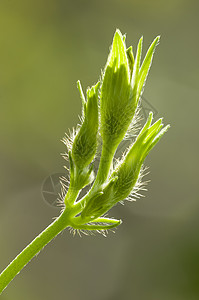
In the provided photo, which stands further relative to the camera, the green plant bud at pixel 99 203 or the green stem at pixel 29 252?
the green plant bud at pixel 99 203

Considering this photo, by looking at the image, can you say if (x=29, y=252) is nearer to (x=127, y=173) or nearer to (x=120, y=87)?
(x=127, y=173)

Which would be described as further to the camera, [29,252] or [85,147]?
[85,147]

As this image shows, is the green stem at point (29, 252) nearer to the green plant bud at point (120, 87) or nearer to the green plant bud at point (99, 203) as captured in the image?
the green plant bud at point (99, 203)

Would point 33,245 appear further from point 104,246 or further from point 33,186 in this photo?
point 104,246

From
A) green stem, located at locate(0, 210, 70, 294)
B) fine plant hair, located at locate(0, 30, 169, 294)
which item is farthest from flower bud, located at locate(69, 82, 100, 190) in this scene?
green stem, located at locate(0, 210, 70, 294)

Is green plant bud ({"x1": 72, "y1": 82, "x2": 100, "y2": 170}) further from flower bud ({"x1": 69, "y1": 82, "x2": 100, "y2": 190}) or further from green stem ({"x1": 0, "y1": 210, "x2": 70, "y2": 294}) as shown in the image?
green stem ({"x1": 0, "y1": 210, "x2": 70, "y2": 294})

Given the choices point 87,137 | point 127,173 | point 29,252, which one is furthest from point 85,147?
point 29,252

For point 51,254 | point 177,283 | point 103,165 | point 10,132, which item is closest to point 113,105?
point 103,165

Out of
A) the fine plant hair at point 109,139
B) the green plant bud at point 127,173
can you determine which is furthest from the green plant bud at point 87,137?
the green plant bud at point 127,173
